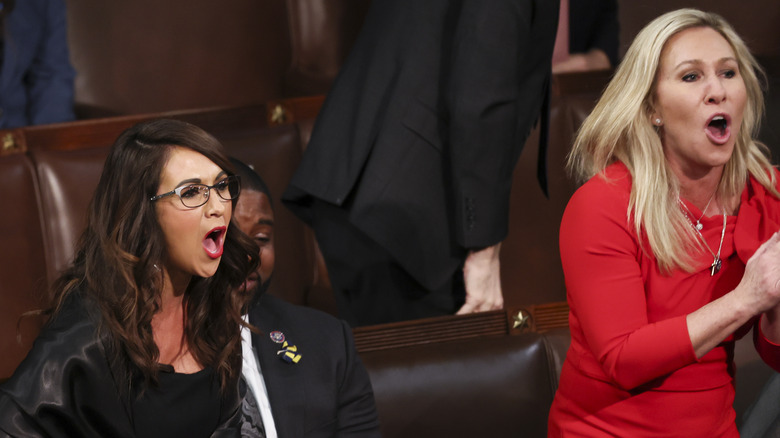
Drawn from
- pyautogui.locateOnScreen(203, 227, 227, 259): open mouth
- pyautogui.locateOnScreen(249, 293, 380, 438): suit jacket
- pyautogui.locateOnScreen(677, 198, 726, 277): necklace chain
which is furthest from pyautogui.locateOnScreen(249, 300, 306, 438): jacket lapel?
pyautogui.locateOnScreen(677, 198, 726, 277): necklace chain

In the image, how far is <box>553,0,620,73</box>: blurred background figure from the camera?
2.57 metres

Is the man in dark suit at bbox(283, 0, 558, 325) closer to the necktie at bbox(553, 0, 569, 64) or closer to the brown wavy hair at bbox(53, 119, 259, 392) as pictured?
the brown wavy hair at bbox(53, 119, 259, 392)

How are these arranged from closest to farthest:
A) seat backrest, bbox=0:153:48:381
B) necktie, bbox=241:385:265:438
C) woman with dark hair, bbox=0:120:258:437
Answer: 1. woman with dark hair, bbox=0:120:258:437
2. necktie, bbox=241:385:265:438
3. seat backrest, bbox=0:153:48:381

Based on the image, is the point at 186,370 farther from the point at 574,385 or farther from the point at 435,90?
the point at 435,90

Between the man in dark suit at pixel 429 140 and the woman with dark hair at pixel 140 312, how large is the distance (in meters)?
0.48

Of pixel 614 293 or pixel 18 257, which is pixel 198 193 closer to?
pixel 614 293

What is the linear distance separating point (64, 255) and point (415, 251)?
943mm

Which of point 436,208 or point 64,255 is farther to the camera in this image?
point 64,255

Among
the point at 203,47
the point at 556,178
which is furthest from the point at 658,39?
the point at 203,47

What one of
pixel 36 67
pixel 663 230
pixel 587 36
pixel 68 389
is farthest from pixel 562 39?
pixel 68 389

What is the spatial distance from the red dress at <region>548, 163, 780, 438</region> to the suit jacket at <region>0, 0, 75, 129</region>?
5.65ft

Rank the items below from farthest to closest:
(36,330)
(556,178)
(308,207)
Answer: (556,178)
(36,330)
(308,207)

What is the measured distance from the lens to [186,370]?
1.30 m

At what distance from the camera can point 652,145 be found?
1.27m
